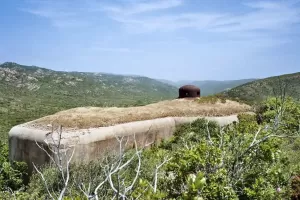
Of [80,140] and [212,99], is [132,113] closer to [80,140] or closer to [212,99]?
[80,140]

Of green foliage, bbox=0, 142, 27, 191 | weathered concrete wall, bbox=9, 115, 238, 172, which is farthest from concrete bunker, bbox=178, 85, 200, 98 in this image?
green foliage, bbox=0, 142, 27, 191

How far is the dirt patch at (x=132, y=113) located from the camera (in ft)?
88.1

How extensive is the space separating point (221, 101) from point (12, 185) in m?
22.9

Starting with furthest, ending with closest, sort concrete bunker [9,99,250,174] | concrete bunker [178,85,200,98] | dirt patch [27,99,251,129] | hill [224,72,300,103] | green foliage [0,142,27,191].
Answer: hill [224,72,300,103] < concrete bunker [178,85,200,98] < dirt patch [27,99,251,129] < green foliage [0,142,27,191] < concrete bunker [9,99,250,174]

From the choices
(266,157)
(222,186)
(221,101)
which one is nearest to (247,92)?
(221,101)

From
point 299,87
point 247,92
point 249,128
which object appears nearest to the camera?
point 249,128

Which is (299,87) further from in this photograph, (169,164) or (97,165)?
(169,164)

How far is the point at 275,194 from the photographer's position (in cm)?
1188

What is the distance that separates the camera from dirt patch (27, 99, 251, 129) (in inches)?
1057

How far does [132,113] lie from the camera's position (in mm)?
30500

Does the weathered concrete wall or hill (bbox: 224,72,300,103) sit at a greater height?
hill (bbox: 224,72,300,103)

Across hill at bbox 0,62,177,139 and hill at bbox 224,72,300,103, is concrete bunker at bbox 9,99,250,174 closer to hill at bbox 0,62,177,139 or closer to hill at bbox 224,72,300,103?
hill at bbox 224,72,300,103

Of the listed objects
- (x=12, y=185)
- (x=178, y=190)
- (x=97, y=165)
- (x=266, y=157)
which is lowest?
(x=12, y=185)

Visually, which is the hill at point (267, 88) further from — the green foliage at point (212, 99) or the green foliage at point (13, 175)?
the green foliage at point (13, 175)
